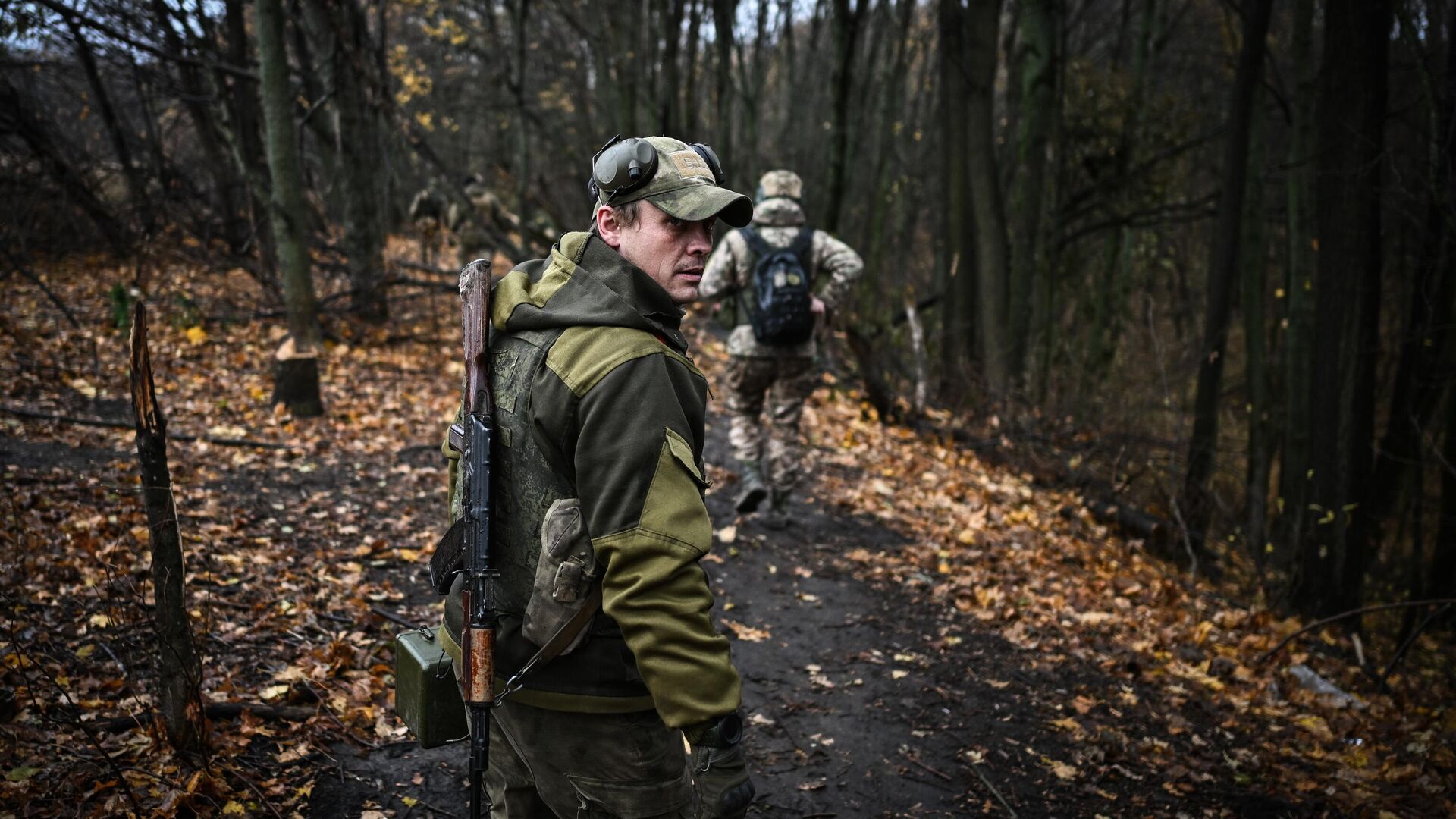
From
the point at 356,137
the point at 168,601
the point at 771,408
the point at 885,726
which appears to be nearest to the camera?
the point at 168,601

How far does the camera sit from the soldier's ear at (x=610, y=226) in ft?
7.21

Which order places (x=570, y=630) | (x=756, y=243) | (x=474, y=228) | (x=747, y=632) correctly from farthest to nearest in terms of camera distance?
(x=474, y=228), (x=756, y=243), (x=747, y=632), (x=570, y=630)

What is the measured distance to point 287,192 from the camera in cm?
948

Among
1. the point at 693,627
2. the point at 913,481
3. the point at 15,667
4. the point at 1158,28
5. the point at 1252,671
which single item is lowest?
the point at 1252,671

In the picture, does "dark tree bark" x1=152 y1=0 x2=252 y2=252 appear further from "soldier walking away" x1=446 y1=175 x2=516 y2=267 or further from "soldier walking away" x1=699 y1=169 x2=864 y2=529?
"soldier walking away" x1=699 y1=169 x2=864 y2=529

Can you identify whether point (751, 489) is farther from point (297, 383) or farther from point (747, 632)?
point (297, 383)

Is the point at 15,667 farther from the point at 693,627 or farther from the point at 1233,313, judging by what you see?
the point at 1233,313

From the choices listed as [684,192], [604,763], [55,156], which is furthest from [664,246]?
[55,156]

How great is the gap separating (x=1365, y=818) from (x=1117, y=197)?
441 inches

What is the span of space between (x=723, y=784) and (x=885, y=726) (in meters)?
2.66

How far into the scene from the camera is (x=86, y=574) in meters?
4.70

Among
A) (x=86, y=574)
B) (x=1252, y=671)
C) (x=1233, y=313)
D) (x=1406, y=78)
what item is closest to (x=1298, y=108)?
(x=1406, y=78)

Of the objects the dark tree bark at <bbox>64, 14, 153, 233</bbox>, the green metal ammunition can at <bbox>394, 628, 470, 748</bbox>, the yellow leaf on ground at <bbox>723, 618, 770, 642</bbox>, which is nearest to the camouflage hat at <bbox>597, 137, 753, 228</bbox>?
the green metal ammunition can at <bbox>394, 628, 470, 748</bbox>

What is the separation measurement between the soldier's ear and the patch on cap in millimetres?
181
